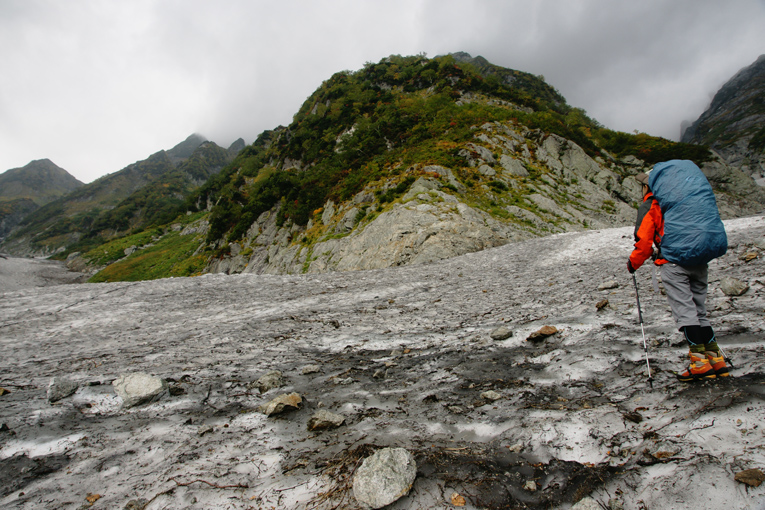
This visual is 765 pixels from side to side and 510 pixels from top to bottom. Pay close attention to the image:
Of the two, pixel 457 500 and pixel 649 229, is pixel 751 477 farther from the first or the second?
pixel 649 229

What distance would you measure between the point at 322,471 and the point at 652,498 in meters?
2.65

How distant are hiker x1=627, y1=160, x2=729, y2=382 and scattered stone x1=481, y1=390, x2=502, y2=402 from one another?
206 centimetres

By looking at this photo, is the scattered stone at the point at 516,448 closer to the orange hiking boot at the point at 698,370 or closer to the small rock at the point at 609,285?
the orange hiking boot at the point at 698,370

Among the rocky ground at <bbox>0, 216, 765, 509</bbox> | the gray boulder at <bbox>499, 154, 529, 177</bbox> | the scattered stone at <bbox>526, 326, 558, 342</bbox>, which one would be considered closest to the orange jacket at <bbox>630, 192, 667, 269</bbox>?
the rocky ground at <bbox>0, 216, 765, 509</bbox>

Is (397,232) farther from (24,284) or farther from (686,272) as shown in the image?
(24,284)

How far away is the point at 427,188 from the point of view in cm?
2528

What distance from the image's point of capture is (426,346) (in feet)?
20.7

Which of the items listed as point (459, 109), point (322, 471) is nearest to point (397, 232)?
point (322, 471)

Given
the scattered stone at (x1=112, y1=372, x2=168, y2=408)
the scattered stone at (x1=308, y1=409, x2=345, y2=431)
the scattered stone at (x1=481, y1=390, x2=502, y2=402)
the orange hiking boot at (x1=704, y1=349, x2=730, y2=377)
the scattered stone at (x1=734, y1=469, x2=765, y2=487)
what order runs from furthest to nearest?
the scattered stone at (x1=112, y1=372, x2=168, y2=408) < the scattered stone at (x1=481, y1=390, x2=502, y2=402) < the scattered stone at (x1=308, y1=409, x2=345, y2=431) < the orange hiking boot at (x1=704, y1=349, x2=730, y2=377) < the scattered stone at (x1=734, y1=469, x2=765, y2=487)

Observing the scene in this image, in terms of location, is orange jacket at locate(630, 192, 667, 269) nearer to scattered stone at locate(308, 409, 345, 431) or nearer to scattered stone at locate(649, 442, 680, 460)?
scattered stone at locate(649, 442, 680, 460)

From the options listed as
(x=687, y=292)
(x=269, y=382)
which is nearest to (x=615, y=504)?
(x=687, y=292)

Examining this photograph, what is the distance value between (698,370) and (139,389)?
293 inches

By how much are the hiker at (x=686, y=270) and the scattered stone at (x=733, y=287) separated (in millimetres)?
2943

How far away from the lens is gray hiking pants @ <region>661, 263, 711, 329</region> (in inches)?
148
